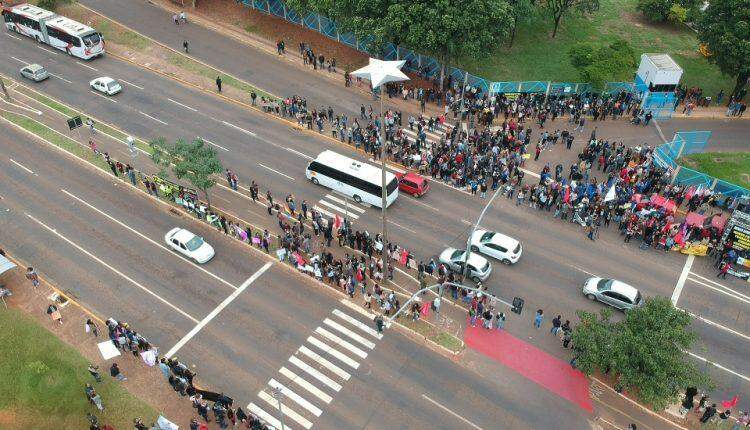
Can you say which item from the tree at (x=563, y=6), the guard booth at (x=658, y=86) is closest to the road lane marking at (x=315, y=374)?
the guard booth at (x=658, y=86)

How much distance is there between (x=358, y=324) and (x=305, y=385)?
4591 millimetres

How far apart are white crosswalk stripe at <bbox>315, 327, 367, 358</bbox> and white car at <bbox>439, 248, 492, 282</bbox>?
25.6 feet

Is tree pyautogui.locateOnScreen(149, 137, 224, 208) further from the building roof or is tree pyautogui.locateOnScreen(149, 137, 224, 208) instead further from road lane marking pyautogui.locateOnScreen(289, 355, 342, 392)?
the building roof

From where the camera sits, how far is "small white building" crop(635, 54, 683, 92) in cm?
4544

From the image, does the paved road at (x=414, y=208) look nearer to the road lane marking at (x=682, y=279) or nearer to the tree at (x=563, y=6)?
the road lane marking at (x=682, y=279)

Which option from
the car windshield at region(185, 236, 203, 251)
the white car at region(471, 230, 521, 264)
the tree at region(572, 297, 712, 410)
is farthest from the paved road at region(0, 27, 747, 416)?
the car windshield at region(185, 236, 203, 251)

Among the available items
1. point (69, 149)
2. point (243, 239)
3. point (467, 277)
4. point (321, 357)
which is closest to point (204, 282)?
point (243, 239)

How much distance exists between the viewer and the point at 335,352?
28625mm

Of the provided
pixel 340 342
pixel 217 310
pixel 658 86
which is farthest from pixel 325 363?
pixel 658 86

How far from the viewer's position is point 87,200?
38188mm

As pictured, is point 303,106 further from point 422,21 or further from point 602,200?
point 602,200

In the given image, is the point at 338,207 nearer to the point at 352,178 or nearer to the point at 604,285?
the point at 352,178

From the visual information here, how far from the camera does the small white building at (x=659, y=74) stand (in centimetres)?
4544

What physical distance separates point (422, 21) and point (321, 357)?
2739cm
